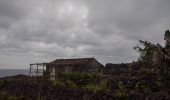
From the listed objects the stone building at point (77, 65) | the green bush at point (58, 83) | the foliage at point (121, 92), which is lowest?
the foliage at point (121, 92)

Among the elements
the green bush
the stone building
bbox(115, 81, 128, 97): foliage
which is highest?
the stone building

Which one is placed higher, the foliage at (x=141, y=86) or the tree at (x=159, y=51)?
the tree at (x=159, y=51)

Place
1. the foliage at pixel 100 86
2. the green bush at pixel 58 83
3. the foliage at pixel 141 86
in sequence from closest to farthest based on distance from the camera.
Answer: the foliage at pixel 141 86 < the foliage at pixel 100 86 < the green bush at pixel 58 83

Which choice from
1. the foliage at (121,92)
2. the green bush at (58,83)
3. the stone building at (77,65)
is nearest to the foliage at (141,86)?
the foliage at (121,92)

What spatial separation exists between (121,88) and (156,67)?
479 centimetres

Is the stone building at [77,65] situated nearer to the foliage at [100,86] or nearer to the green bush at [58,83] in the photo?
the green bush at [58,83]

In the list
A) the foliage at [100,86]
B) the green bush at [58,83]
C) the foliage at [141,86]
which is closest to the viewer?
the foliage at [141,86]

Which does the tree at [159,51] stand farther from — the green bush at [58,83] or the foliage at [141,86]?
the green bush at [58,83]

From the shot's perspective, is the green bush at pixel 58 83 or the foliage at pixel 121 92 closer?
the foliage at pixel 121 92

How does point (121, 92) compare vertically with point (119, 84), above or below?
below

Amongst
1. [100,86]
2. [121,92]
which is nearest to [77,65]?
[100,86]

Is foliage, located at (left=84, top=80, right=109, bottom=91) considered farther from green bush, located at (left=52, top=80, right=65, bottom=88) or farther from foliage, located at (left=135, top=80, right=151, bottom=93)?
green bush, located at (left=52, top=80, right=65, bottom=88)

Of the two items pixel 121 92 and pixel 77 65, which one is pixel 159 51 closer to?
pixel 121 92

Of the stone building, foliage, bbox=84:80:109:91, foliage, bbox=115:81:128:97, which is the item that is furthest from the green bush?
the stone building
